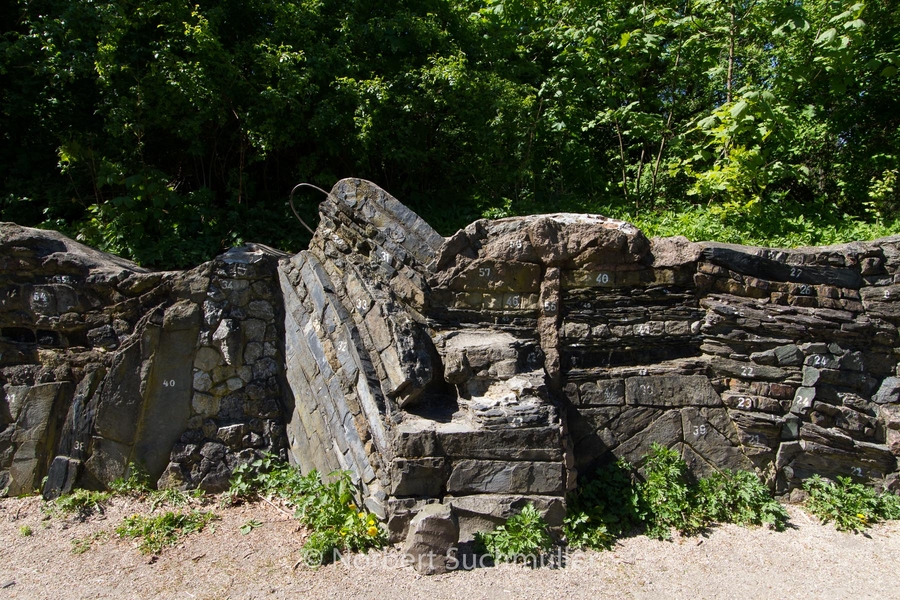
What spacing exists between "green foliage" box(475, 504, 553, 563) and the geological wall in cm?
82

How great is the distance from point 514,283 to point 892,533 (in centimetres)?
305

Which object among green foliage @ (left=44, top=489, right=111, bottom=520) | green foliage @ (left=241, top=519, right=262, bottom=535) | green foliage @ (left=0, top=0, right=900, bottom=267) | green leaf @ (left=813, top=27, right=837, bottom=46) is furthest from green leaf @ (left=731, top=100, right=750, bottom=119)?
green foliage @ (left=44, top=489, right=111, bottom=520)

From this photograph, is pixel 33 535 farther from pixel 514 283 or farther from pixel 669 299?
pixel 669 299

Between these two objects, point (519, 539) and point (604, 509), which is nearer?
point (519, 539)

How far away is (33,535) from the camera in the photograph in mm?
4520

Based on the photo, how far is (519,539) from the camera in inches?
159

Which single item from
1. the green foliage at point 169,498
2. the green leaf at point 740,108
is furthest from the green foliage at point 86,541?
the green leaf at point 740,108

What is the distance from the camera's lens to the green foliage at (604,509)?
4281 millimetres

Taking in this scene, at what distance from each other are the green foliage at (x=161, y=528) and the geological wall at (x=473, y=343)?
0.45 m

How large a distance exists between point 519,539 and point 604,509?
85 cm

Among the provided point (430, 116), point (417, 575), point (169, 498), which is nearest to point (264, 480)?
point (169, 498)

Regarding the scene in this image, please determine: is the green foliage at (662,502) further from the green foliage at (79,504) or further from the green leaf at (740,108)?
the green leaf at (740,108)

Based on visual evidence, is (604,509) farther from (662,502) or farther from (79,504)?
(79,504)

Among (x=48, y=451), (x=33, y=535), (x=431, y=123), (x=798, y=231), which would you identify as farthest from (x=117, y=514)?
(x=798, y=231)
